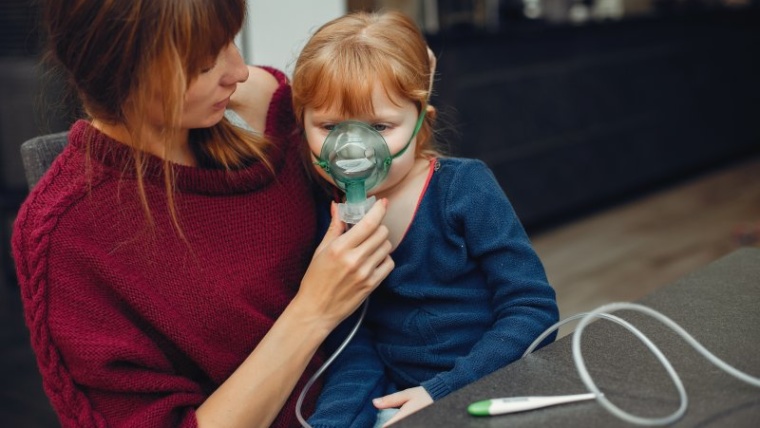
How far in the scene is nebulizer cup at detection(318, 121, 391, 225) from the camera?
42.0 inches

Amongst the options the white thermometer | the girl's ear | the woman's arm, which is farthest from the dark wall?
the white thermometer

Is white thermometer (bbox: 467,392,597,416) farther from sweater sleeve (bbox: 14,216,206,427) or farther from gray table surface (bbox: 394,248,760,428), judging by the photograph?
sweater sleeve (bbox: 14,216,206,427)

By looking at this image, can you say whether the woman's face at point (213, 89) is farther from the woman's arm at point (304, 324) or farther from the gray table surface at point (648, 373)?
the gray table surface at point (648, 373)

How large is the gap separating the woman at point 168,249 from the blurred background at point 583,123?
4.32ft

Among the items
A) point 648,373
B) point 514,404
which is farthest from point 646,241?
point 514,404

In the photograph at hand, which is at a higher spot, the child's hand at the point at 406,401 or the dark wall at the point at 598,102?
the child's hand at the point at 406,401

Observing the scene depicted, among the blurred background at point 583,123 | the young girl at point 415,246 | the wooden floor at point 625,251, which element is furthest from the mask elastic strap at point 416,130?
the wooden floor at point 625,251

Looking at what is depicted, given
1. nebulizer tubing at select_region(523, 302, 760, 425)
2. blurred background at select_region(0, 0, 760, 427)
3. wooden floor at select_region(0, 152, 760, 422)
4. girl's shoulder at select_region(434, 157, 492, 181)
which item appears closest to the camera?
nebulizer tubing at select_region(523, 302, 760, 425)

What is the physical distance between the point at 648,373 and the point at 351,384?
1.41 ft

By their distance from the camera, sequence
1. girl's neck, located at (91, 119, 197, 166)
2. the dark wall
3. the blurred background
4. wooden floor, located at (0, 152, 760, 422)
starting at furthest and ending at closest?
1. the dark wall
2. the blurred background
3. wooden floor, located at (0, 152, 760, 422)
4. girl's neck, located at (91, 119, 197, 166)

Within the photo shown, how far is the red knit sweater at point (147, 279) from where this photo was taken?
1014 mm

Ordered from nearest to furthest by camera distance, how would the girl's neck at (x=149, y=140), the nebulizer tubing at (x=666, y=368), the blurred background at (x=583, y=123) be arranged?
the nebulizer tubing at (x=666, y=368), the girl's neck at (x=149, y=140), the blurred background at (x=583, y=123)

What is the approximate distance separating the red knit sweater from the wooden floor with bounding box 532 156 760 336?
1816 mm

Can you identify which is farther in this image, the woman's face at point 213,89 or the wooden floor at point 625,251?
the wooden floor at point 625,251
